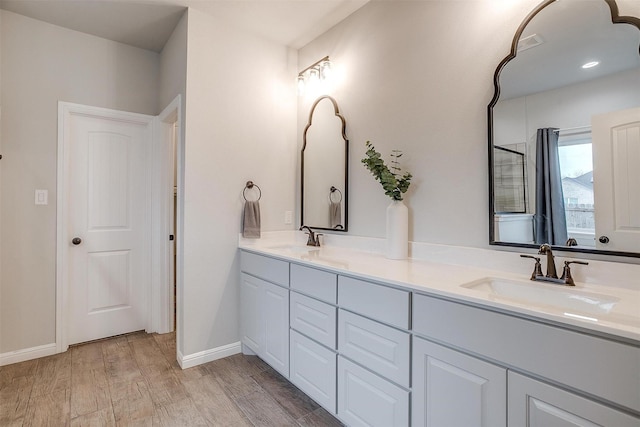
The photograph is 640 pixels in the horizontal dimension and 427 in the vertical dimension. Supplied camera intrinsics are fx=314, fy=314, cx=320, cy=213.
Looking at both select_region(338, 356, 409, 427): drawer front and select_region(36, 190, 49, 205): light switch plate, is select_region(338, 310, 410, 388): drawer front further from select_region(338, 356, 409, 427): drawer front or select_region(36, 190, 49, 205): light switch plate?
select_region(36, 190, 49, 205): light switch plate

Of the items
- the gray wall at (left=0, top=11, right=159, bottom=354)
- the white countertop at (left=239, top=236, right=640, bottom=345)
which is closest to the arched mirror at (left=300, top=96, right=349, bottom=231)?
the white countertop at (left=239, top=236, right=640, bottom=345)

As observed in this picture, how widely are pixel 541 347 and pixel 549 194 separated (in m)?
0.75

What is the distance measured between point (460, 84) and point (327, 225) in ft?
4.42

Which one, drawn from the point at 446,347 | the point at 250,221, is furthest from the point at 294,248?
the point at 446,347

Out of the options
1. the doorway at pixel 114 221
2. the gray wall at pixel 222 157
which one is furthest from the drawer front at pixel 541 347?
the doorway at pixel 114 221

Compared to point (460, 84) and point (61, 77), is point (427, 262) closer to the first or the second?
point (460, 84)

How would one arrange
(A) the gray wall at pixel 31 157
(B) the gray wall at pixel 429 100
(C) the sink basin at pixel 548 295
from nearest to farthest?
(C) the sink basin at pixel 548 295
(B) the gray wall at pixel 429 100
(A) the gray wall at pixel 31 157

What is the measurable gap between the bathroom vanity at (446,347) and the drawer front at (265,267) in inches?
0.7

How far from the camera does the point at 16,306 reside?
2.38 meters

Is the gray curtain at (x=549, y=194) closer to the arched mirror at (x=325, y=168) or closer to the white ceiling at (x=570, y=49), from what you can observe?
the white ceiling at (x=570, y=49)

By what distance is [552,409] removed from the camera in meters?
0.91

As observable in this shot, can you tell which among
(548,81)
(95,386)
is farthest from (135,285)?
(548,81)

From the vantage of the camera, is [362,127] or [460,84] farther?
[362,127]

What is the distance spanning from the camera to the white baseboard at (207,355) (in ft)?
7.53
